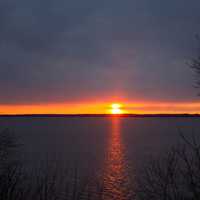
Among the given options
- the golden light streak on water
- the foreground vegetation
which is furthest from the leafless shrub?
the golden light streak on water

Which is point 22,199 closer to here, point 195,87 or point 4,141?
point 195,87

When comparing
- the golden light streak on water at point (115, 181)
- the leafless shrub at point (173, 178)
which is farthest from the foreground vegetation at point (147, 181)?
the golden light streak on water at point (115, 181)

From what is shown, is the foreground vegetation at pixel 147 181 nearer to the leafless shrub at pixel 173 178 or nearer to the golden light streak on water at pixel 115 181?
the leafless shrub at pixel 173 178

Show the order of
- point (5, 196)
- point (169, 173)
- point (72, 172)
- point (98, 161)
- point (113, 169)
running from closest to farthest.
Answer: point (169, 173), point (5, 196), point (72, 172), point (113, 169), point (98, 161)

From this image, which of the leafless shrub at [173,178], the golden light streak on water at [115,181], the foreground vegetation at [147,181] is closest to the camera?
the leafless shrub at [173,178]

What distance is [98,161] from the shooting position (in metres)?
53.3

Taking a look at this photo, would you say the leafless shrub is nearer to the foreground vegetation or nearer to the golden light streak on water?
the foreground vegetation

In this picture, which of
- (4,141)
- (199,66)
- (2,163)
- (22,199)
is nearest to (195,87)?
(199,66)

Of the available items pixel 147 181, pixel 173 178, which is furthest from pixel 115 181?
pixel 173 178

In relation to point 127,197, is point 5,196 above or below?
above

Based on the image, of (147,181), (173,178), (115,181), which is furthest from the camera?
(115,181)

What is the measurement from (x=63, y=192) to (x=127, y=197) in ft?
21.6

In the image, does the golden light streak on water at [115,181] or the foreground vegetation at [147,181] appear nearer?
the foreground vegetation at [147,181]

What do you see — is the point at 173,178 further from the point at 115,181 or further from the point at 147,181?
the point at 115,181
